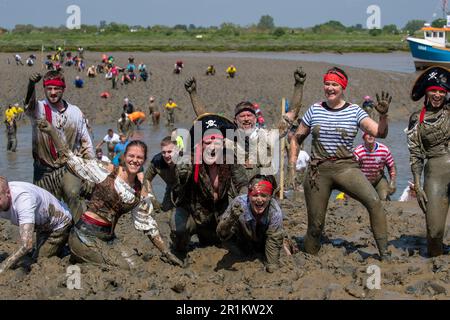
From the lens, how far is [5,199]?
6797mm

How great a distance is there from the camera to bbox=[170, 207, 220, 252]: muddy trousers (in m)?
7.83

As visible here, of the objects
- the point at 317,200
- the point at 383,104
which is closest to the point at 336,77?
the point at 383,104

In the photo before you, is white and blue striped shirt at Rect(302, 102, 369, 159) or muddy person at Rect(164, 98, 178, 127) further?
muddy person at Rect(164, 98, 178, 127)

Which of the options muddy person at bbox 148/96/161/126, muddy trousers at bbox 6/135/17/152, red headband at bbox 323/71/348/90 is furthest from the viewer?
muddy person at bbox 148/96/161/126

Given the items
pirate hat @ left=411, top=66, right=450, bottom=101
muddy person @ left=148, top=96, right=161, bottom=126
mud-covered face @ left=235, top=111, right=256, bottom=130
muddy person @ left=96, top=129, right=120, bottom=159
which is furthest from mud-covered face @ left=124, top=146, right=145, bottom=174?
muddy person @ left=148, top=96, right=161, bottom=126

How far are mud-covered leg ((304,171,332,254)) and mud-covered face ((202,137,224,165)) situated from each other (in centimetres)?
111

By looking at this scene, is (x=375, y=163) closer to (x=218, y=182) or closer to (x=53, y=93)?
(x=218, y=182)

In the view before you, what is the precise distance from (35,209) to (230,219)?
1912mm

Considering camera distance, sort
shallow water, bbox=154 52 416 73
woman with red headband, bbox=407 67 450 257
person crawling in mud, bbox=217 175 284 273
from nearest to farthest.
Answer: person crawling in mud, bbox=217 175 284 273
woman with red headband, bbox=407 67 450 257
shallow water, bbox=154 52 416 73

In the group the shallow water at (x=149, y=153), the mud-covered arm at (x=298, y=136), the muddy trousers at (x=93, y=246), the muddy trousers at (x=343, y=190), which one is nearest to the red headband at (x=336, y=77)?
the mud-covered arm at (x=298, y=136)

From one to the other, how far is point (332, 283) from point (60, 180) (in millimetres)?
3220

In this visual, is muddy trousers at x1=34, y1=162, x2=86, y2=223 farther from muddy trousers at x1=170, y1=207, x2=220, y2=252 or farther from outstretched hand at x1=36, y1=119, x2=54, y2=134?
muddy trousers at x1=170, y1=207, x2=220, y2=252

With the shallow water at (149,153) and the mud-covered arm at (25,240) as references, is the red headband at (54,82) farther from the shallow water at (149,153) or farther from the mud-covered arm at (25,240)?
the shallow water at (149,153)

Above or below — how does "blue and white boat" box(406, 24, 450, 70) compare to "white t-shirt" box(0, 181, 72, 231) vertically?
above
